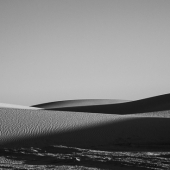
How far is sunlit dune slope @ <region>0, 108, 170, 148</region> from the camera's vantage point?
3139 mm

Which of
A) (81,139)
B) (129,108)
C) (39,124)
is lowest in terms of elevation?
(81,139)

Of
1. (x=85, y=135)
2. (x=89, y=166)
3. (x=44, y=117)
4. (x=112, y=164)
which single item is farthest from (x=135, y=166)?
(x=44, y=117)

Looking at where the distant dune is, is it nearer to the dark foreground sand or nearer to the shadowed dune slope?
the dark foreground sand

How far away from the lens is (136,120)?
4.25 meters

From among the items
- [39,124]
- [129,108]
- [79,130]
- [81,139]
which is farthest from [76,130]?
[129,108]

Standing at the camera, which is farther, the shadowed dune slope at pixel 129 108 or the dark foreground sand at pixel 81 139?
the shadowed dune slope at pixel 129 108

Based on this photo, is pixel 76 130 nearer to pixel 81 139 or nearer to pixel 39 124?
pixel 81 139

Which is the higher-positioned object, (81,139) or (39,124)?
(39,124)

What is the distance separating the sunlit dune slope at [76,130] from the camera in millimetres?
3139

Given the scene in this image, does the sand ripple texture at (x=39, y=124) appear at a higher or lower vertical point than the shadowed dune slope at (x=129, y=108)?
lower

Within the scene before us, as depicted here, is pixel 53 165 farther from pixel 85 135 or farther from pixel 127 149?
pixel 85 135

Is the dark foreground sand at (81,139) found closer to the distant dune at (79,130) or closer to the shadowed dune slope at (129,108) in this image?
the distant dune at (79,130)

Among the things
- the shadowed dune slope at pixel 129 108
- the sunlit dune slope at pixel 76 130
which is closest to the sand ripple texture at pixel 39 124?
the sunlit dune slope at pixel 76 130

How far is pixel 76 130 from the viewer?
3.56 meters
